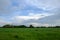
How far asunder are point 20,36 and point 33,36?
1.84 meters

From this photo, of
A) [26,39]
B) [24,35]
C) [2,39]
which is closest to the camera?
[2,39]

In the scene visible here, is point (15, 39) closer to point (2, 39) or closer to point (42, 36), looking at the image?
point (2, 39)

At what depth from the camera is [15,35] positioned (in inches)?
797

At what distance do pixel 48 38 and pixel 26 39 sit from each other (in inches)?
118

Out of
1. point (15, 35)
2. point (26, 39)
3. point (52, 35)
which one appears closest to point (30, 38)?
point (26, 39)

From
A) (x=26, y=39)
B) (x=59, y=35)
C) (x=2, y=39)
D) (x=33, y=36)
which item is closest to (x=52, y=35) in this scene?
(x=59, y=35)

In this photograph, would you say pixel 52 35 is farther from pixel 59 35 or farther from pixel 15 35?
pixel 15 35

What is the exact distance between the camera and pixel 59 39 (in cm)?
2011

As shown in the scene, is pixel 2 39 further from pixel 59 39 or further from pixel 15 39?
pixel 59 39

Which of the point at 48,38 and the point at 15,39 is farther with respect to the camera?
the point at 48,38

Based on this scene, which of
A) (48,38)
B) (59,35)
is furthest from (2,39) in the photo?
(59,35)

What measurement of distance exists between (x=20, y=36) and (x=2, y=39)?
286 cm

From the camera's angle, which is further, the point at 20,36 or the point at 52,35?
the point at 52,35

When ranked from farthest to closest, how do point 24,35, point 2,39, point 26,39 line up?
point 24,35 < point 26,39 < point 2,39
